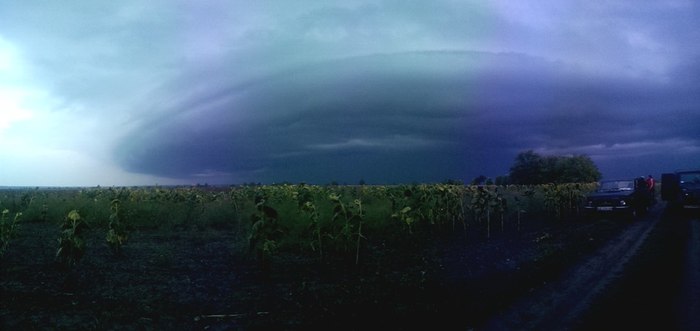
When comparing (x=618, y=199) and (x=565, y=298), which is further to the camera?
(x=618, y=199)

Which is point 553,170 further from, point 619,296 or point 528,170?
point 619,296

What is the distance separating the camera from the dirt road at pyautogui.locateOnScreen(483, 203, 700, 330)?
21.6ft

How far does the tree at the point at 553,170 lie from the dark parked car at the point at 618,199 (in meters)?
70.0

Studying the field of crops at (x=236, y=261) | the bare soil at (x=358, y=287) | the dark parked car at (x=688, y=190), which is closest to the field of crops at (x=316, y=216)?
the field of crops at (x=236, y=261)

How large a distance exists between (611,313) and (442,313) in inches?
93.3

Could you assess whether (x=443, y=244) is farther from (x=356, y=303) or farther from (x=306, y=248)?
(x=356, y=303)

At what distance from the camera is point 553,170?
101 meters

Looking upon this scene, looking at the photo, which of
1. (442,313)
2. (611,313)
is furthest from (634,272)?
(442,313)

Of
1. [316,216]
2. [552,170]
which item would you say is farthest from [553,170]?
[316,216]

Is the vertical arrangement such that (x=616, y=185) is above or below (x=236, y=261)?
above

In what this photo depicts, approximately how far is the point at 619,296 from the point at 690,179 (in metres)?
27.2

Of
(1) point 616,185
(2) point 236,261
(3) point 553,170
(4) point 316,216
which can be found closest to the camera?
(2) point 236,261

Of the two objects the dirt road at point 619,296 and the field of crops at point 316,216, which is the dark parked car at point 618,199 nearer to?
the field of crops at point 316,216

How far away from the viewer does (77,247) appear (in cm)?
1138
